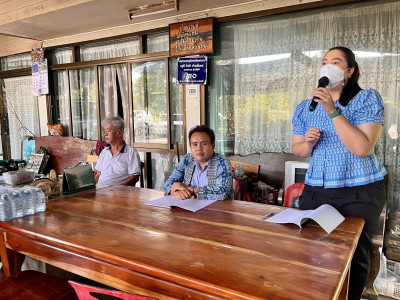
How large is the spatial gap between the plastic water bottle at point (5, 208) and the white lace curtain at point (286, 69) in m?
2.54

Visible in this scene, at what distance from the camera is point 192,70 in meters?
3.70

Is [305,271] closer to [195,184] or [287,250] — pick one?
[287,250]

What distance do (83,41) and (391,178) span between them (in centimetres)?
451

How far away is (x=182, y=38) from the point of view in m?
3.72

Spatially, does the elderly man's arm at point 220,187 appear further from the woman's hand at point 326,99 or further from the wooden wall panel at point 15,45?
the wooden wall panel at point 15,45

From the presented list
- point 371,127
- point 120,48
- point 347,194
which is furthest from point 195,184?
point 120,48

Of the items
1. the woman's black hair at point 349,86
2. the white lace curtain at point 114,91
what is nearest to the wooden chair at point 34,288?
the woman's black hair at point 349,86

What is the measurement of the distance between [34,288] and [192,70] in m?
2.92

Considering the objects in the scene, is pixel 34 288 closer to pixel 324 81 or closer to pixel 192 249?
pixel 192 249

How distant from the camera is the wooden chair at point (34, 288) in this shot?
129 centimetres

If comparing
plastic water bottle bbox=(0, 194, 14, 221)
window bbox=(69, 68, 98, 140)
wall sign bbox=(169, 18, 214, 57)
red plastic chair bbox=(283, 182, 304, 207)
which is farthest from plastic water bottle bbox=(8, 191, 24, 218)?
window bbox=(69, 68, 98, 140)

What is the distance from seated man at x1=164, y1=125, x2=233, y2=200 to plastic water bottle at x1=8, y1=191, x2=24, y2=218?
0.82m

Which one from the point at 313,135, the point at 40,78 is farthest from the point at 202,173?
the point at 40,78

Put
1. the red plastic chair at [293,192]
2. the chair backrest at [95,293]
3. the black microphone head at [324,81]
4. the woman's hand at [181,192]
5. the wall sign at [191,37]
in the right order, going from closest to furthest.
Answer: the chair backrest at [95,293]
the black microphone head at [324,81]
the woman's hand at [181,192]
the red plastic chair at [293,192]
the wall sign at [191,37]
